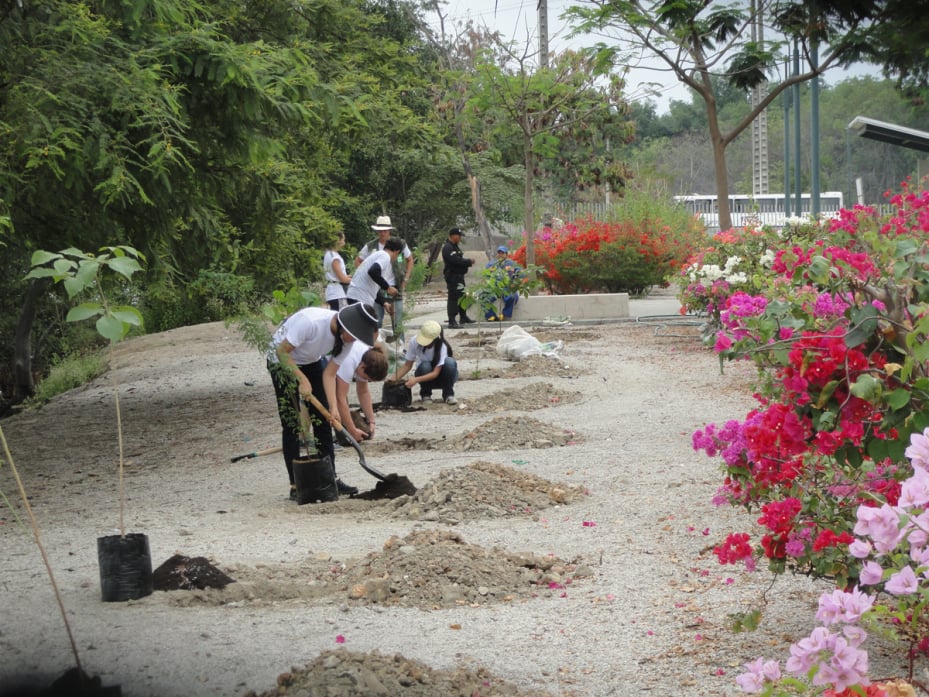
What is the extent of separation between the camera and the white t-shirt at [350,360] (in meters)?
7.92

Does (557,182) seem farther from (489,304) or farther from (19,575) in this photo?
(19,575)

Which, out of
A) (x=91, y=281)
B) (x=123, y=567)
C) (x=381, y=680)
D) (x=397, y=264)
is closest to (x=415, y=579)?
(x=123, y=567)

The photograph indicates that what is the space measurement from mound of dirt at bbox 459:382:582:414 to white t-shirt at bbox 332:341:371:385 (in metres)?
3.07

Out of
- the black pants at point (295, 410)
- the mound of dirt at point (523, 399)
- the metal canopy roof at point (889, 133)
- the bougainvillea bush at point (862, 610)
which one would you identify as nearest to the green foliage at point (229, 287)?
the black pants at point (295, 410)

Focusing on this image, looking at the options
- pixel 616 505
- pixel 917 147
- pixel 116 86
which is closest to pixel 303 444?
pixel 616 505

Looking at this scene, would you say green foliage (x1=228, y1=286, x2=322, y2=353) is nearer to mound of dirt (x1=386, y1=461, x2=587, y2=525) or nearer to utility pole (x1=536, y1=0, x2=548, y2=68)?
mound of dirt (x1=386, y1=461, x2=587, y2=525)

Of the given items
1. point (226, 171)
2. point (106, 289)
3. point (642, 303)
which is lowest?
point (642, 303)

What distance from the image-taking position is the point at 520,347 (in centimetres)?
1540

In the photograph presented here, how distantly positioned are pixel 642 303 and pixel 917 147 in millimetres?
6053

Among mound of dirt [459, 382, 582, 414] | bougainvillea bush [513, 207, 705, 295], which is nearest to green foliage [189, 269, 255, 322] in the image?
mound of dirt [459, 382, 582, 414]

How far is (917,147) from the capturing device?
20.6 m

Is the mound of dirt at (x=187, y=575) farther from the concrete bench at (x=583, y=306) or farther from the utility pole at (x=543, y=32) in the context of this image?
the utility pole at (x=543, y=32)

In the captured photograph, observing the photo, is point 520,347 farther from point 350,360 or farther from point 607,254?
point 607,254

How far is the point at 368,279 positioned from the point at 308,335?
548cm
